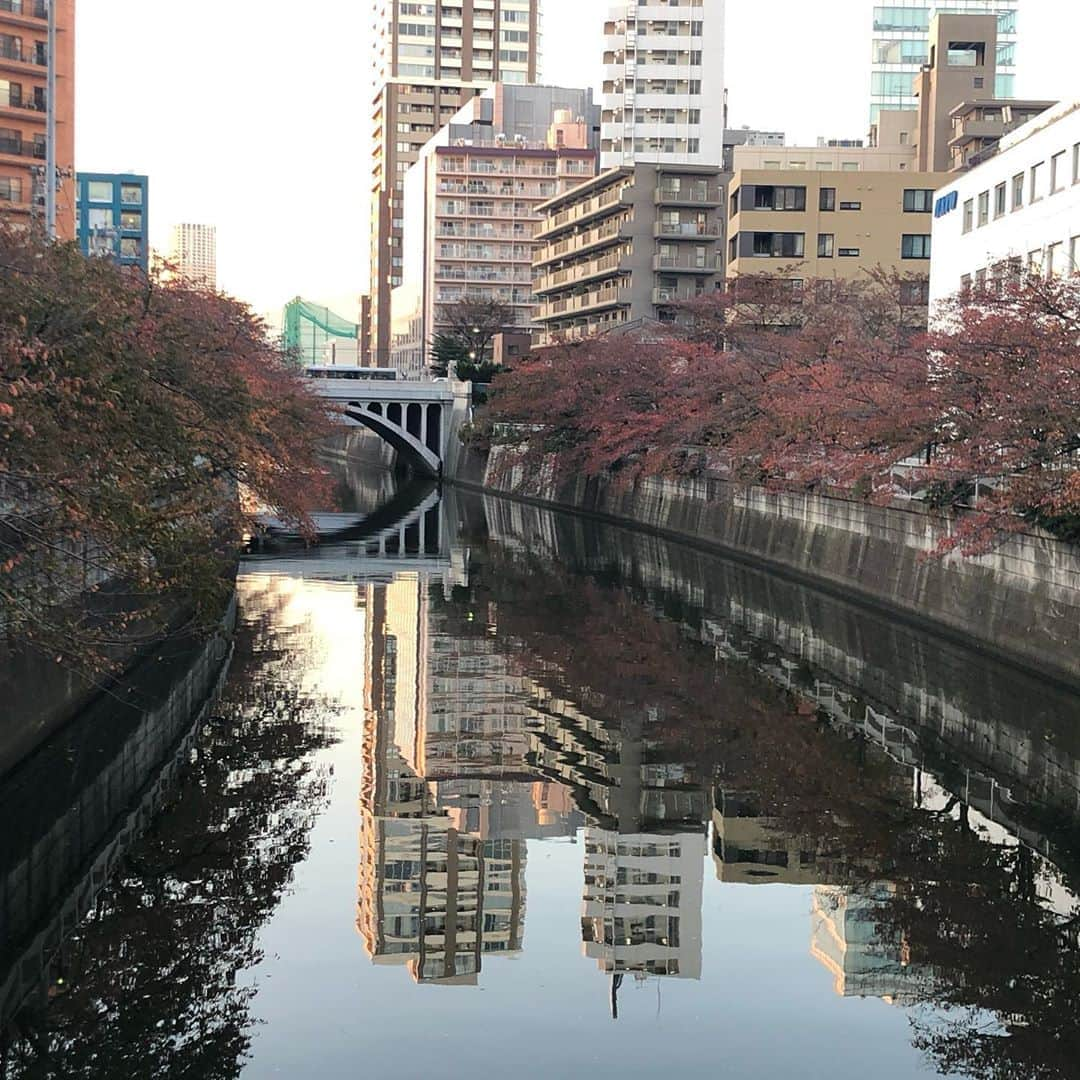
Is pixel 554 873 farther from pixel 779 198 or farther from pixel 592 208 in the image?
pixel 592 208

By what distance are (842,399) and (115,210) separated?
3561 inches

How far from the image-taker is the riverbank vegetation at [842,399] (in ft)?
75.2

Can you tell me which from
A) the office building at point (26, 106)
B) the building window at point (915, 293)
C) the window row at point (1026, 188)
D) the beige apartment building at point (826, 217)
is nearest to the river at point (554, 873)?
the window row at point (1026, 188)

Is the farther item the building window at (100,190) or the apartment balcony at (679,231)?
the building window at (100,190)

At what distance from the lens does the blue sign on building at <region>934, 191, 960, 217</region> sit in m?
45.8

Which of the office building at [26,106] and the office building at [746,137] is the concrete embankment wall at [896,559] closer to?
the office building at [26,106]

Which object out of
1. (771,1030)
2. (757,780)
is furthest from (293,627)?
(771,1030)

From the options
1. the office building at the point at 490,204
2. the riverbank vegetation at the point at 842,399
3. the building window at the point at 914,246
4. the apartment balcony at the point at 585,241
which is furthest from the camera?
the office building at the point at 490,204

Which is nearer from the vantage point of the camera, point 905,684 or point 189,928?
point 189,928

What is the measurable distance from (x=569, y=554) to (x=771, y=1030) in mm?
34579

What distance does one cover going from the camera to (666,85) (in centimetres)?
8931

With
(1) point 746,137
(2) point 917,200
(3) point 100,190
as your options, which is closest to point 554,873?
(2) point 917,200

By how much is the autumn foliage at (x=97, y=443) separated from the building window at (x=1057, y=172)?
24.2 metres

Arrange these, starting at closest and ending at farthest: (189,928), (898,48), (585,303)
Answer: (189,928) → (585,303) → (898,48)
